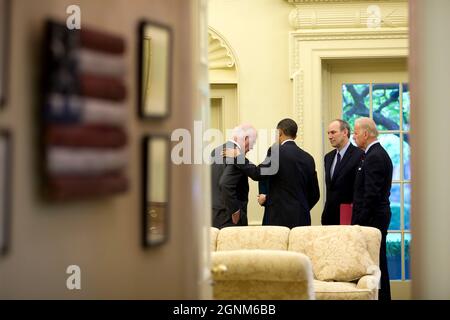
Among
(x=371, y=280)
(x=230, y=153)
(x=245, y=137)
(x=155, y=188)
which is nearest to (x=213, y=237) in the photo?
(x=230, y=153)

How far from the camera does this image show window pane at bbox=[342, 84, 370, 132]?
7.37 metres

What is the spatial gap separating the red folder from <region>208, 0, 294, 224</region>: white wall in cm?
116

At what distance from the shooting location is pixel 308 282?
3.38m

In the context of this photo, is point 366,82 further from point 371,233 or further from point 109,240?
point 109,240

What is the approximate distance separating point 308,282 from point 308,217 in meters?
2.77

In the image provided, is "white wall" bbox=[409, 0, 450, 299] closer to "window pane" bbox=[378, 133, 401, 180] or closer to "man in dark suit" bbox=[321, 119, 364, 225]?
"man in dark suit" bbox=[321, 119, 364, 225]

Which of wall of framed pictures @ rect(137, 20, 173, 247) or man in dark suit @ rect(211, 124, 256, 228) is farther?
man in dark suit @ rect(211, 124, 256, 228)

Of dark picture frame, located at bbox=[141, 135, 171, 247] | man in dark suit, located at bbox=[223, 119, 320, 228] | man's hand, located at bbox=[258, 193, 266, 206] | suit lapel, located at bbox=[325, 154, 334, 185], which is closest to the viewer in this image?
dark picture frame, located at bbox=[141, 135, 171, 247]

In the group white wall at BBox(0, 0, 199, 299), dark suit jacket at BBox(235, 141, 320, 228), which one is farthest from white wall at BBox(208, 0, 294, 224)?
white wall at BBox(0, 0, 199, 299)

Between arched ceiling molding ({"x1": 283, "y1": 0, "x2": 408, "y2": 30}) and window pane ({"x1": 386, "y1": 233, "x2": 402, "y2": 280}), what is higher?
arched ceiling molding ({"x1": 283, "y1": 0, "x2": 408, "y2": 30})

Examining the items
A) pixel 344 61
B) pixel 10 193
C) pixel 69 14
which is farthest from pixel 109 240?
pixel 344 61

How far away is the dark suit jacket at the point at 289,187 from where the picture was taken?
19.8 ft

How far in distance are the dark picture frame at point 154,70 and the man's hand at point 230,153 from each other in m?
2.93
